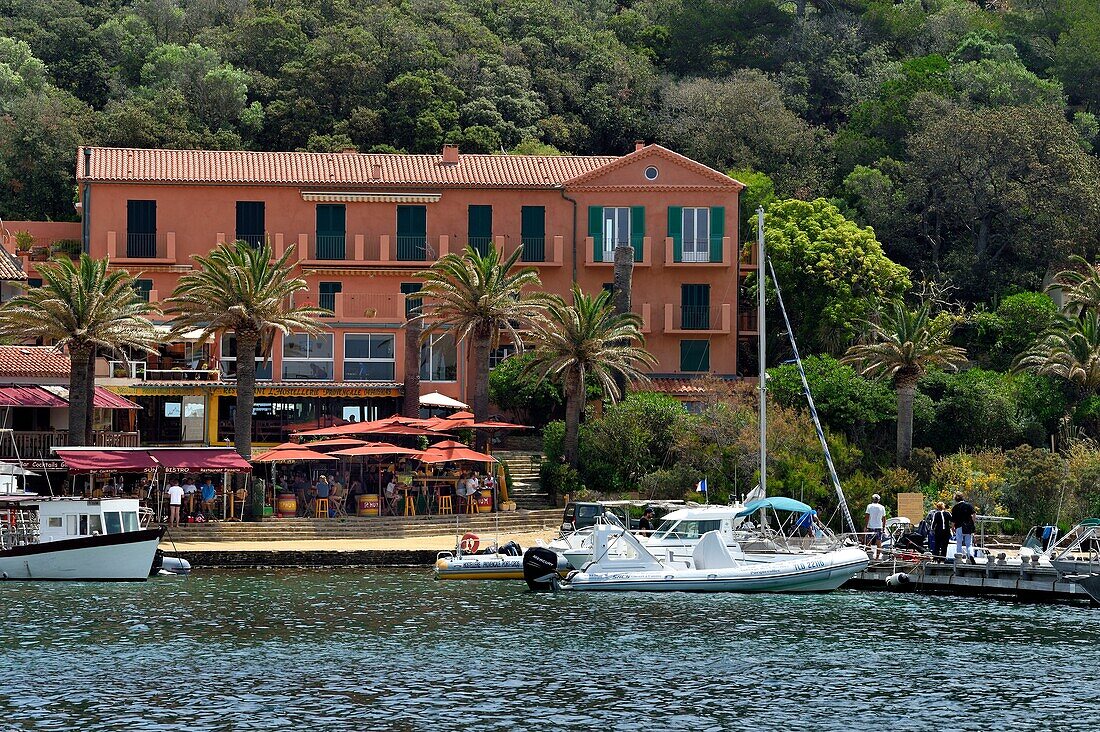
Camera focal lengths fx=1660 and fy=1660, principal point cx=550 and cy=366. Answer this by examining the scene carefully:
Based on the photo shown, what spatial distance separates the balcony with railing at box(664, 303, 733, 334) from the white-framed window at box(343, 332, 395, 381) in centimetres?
1085

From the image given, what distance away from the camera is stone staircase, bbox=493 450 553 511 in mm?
51625

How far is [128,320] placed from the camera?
50125 mm

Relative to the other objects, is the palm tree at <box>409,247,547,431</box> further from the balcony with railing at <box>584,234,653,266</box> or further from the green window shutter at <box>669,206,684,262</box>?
the green window shutter at <box>669,206,684,262</box>

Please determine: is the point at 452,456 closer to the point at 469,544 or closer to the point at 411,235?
the point at 469,544

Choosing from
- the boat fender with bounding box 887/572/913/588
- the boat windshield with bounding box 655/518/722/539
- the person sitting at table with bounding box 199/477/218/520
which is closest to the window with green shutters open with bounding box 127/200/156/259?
the person sitting at table with bounding box 199/477/218/520

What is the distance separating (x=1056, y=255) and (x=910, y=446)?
65.3 ft

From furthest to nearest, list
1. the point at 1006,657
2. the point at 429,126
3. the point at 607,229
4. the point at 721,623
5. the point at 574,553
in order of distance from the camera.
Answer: the point at 429,126 → the point at 607,229 → the point at 574,553 → the point at 721,623 → the point at 1006,657

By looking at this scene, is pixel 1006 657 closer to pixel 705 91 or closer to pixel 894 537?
pixel 894 537

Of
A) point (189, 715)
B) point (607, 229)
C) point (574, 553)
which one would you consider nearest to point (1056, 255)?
point (607, 229)

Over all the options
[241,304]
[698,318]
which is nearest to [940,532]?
[241,304]

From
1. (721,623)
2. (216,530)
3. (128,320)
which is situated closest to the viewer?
(721,623)

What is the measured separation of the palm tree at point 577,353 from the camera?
172ft

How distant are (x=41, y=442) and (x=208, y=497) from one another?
7999mm

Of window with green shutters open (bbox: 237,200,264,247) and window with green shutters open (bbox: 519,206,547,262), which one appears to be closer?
window with green shutters open (bbox: 237,200,264,247)
